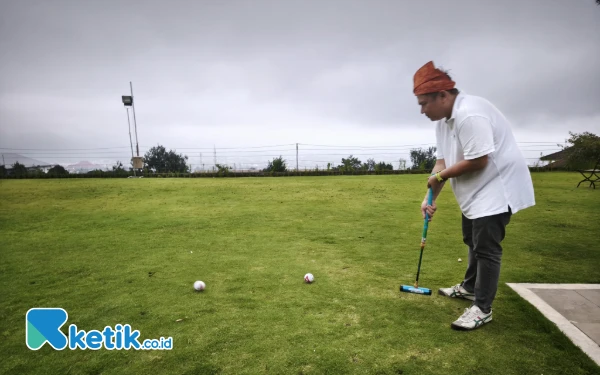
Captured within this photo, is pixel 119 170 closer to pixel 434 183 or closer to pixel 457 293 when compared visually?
pixel 434 183

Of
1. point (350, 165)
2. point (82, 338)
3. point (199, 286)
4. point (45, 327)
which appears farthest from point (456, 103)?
point (350, 165)

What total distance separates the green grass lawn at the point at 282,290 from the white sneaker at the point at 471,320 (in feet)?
0.25

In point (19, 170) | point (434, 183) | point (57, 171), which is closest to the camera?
point (434, 183)

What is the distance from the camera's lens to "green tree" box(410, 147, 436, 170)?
23533mm

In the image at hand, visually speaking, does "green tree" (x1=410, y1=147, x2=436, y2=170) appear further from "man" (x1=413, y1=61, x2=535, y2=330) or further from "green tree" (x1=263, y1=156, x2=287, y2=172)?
"man" (x1=413, y1=61, x2=535, y2=330)

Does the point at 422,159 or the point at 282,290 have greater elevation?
the point at 422,159

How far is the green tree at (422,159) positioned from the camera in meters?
23.5

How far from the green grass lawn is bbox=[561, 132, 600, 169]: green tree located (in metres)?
9.53

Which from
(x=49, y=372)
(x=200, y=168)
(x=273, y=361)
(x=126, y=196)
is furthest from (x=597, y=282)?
(x=200, y=168)

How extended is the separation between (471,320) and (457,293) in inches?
24.6

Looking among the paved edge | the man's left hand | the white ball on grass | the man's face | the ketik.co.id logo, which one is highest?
the man's face

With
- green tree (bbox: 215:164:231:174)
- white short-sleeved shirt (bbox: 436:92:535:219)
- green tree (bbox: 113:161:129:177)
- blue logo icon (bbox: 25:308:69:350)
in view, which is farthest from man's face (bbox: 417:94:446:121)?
green tree (bbox: 113:161:129:177)

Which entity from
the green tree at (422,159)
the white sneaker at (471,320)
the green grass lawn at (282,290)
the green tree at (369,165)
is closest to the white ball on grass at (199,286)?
the green grass lawn at (282,290)

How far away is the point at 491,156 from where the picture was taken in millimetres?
2600
